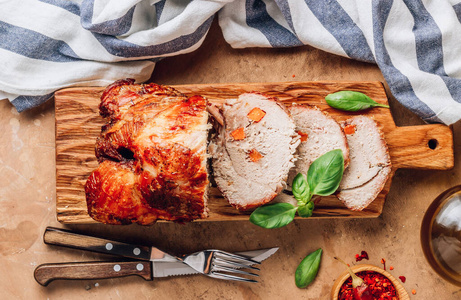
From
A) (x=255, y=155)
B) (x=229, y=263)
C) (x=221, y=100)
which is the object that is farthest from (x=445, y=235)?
(x=221, y=100)

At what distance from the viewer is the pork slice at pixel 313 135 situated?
262 cm

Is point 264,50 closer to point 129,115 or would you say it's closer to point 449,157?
point 129,115

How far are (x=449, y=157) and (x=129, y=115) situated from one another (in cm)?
203

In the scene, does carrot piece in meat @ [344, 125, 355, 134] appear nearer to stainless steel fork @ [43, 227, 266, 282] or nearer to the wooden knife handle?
stainless steel fork @ [43, 227, 266, 282]

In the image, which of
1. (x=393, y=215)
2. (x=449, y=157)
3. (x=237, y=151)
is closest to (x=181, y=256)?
(x=237, y=151)

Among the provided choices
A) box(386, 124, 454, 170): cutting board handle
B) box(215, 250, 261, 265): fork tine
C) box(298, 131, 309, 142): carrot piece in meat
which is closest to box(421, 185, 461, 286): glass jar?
box(386, 124, 454, 170): cutting board handle

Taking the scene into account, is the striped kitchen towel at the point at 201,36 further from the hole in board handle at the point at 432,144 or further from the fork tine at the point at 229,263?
the fork tine at the point at 229,263

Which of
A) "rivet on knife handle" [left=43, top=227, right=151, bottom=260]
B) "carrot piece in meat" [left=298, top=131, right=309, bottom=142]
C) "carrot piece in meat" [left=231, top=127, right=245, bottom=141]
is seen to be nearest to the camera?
"carrot piece in meat" [left=231, top=127, right=245, bottom=141]

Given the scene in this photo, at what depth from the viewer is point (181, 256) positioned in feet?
9.20

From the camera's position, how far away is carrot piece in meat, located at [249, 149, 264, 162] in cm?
255

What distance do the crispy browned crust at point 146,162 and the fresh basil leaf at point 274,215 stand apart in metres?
0.35

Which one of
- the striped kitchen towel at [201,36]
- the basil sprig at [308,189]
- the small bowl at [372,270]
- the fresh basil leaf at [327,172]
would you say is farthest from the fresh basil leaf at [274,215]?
the striped kitchen towel at [201,36]

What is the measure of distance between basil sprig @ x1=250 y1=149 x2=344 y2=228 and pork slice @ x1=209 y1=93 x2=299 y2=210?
0.29ft

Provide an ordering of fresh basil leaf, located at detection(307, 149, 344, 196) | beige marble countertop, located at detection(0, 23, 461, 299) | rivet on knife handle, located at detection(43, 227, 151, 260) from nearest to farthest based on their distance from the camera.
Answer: fresh basil leaf, located at detection(307, 149, 344, 196) → rivet on knife handle, located at detection(43, 227, 151, 260) → beige marble countertop, located at detection(0, 23, 461, 299)
